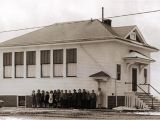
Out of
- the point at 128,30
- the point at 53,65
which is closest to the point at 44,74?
the point at 53,65

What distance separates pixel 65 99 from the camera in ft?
117

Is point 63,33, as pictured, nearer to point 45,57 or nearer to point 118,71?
point 45,57

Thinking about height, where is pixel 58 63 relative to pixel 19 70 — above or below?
above

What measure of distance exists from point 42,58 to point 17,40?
3.66m

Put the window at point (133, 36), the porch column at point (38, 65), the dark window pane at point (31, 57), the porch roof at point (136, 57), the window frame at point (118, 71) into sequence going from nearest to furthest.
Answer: the window frame at point (118, 71), the porch roof at point (136, 57), the window at point (133, 36), the porch column at point (38, 65), the dark window pane at point (31, 57)

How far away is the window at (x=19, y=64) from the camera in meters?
40.4

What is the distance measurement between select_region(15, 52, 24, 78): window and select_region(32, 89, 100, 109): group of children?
3.33m

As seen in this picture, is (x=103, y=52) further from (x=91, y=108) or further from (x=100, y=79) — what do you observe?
(x=91, y=108)

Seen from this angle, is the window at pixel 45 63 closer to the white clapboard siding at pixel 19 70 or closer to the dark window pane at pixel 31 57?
the dark window pane at pixel 31 57

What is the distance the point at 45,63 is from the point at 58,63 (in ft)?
4.35

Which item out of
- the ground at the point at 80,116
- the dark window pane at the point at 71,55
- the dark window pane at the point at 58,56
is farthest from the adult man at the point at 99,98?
the ground at the point at 80,116

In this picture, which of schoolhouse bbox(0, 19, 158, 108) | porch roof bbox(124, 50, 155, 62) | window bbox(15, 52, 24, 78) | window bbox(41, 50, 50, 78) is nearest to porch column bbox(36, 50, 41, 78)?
schoolhouse bbox(0, 19, 158, 108)

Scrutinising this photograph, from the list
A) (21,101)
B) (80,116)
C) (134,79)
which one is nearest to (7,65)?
(21,101)

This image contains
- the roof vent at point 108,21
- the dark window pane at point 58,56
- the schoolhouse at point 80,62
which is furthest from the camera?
the roof vent at point 108,21
